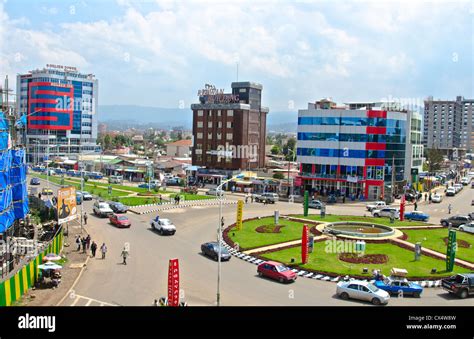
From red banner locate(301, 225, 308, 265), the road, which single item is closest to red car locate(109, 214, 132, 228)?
the road

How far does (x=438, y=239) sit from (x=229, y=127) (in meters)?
56.5

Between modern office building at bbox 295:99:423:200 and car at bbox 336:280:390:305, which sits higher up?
modern office building at bbox 295:99:423:200

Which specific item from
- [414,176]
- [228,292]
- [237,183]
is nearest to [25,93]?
[237,183]

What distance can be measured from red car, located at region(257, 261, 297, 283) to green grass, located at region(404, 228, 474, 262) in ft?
45.8

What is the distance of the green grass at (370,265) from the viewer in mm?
32188

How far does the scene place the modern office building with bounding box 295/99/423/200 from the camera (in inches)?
2977

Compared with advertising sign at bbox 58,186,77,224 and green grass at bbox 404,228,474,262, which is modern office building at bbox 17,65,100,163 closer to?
advertising sign at bbox 58,186,77,224

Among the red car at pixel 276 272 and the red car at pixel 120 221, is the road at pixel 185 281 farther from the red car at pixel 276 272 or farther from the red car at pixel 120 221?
the red car at pixel 120 221

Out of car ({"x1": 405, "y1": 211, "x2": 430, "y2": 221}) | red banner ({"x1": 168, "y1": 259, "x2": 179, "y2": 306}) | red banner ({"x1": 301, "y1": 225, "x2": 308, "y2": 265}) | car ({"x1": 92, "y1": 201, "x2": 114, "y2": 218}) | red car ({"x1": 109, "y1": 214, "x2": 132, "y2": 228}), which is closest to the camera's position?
red banner ({"x1": 168, "y1": 259, "x2": 179, "y2": 306})

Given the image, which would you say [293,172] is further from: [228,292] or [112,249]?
[228,292]

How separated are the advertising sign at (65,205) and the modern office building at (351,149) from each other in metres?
47.5
